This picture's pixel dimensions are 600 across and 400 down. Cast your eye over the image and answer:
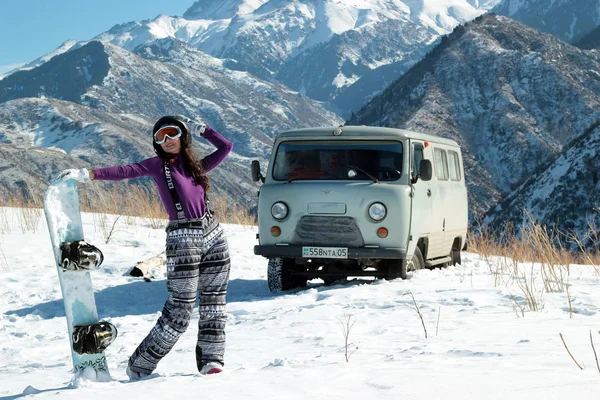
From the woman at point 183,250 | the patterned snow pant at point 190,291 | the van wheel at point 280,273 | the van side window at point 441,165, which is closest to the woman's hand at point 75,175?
the woman at point 183,250

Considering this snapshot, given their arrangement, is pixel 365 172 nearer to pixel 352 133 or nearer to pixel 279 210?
pixel 352 133

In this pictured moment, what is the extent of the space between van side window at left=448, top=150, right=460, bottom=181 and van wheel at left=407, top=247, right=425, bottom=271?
2321 mm

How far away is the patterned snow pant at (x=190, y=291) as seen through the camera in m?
4.93

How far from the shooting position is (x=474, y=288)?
8.59 metres

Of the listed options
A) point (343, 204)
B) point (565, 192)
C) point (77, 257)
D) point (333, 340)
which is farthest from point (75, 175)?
point (565, 192)

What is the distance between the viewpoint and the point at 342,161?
9.83 metres

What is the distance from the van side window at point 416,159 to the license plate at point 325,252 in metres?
1.34

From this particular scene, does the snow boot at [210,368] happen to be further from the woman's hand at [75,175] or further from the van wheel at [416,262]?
the van wheel at [416,262]

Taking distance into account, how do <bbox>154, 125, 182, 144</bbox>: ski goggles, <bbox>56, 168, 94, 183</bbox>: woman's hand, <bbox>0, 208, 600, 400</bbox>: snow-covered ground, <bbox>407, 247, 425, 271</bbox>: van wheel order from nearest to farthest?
<bbox>0, 208, 600, 400</bbox>: snow-covered ground
<bbox>56, 168, 94, 183</bbox>: woman's hand
<bbox>154, 125, 182, 144</bbox>: ski goggles
<bbox>407, 247, 425, 271</bbox>: van wheel

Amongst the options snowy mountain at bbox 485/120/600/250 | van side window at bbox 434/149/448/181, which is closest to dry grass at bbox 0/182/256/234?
van side window at bbox 434/149/448/181

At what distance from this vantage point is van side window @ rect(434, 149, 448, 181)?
1145 cm

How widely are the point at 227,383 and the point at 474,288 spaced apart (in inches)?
190

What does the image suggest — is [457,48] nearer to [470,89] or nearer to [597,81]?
[470,89]

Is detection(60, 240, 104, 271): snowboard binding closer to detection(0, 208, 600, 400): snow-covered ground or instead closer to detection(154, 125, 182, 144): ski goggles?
detection(0, 208, 600, 400): snow-covered ground
